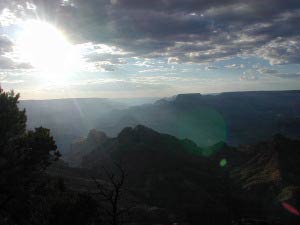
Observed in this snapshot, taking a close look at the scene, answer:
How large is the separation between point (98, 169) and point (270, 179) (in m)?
91.0

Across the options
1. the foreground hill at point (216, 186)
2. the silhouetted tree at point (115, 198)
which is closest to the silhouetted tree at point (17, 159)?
the silhouetted tree at point (115, 198)

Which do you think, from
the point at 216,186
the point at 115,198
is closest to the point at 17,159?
the point at 115,198

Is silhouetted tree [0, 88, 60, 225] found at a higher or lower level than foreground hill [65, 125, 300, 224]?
higher

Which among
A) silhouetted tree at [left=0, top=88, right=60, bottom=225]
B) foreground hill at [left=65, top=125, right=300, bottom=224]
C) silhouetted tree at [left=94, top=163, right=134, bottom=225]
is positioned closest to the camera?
silhouetted tree at [left=94, top=163, right=134, bottom=225]

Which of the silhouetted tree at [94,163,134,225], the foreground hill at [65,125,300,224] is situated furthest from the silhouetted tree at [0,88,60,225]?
the foreground hill at [65,125,300,224]

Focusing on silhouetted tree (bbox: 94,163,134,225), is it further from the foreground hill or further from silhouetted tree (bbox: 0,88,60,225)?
the foreground hill

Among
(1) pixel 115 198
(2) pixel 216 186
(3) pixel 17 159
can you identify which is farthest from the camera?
(2) pixel 216 186

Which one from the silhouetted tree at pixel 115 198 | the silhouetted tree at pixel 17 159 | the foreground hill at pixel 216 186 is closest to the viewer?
the silhouetted tree at pixel 115 198

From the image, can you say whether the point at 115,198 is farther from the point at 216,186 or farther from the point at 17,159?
the point at 216,186

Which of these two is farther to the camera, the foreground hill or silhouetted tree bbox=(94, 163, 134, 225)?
the foreground hill

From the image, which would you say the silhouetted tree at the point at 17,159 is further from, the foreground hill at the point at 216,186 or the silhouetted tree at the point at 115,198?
the foreground hill at the point at 216,186

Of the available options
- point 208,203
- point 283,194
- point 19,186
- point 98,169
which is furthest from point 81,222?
point 98,169

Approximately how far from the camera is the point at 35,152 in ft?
148

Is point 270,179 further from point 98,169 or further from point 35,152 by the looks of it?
point 35,152
